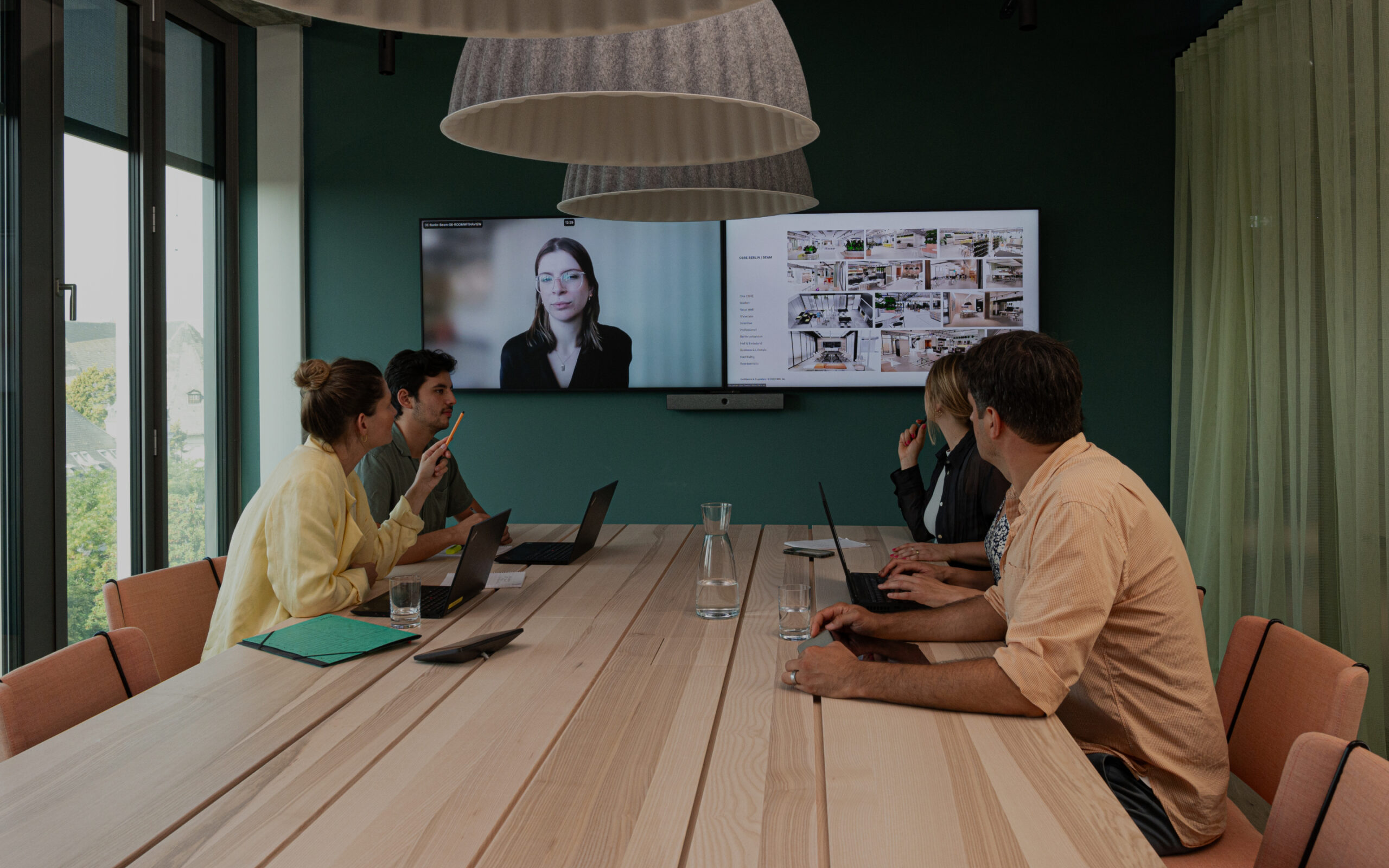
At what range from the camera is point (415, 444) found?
338 cm

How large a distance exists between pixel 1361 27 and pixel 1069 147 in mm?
1685

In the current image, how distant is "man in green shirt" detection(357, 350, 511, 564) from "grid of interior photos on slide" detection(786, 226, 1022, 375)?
1.82 meters

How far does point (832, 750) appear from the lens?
1.33m

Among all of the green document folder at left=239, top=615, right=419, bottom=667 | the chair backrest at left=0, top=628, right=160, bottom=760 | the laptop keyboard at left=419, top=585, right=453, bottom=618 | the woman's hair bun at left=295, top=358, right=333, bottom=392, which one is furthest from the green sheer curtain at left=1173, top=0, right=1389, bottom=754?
the chair backrest at left=0, top=628, right=160, bottom=760

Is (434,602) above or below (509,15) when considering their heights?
below

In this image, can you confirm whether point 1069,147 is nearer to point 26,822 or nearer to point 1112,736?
point 1112,736

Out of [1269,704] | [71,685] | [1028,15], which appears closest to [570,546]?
[71,685]

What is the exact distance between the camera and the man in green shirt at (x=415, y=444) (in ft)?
10.4

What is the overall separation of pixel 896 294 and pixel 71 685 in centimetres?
374

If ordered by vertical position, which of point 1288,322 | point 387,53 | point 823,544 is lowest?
point 823,544

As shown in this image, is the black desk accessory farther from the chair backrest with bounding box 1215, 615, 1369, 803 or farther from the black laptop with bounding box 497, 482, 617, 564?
the chair backrest with bounding box 1215, 615, 1369, 803

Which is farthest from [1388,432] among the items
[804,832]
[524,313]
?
[524,313]

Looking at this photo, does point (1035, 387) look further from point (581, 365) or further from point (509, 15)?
point (581, 365)

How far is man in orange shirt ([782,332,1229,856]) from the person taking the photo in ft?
4.73
